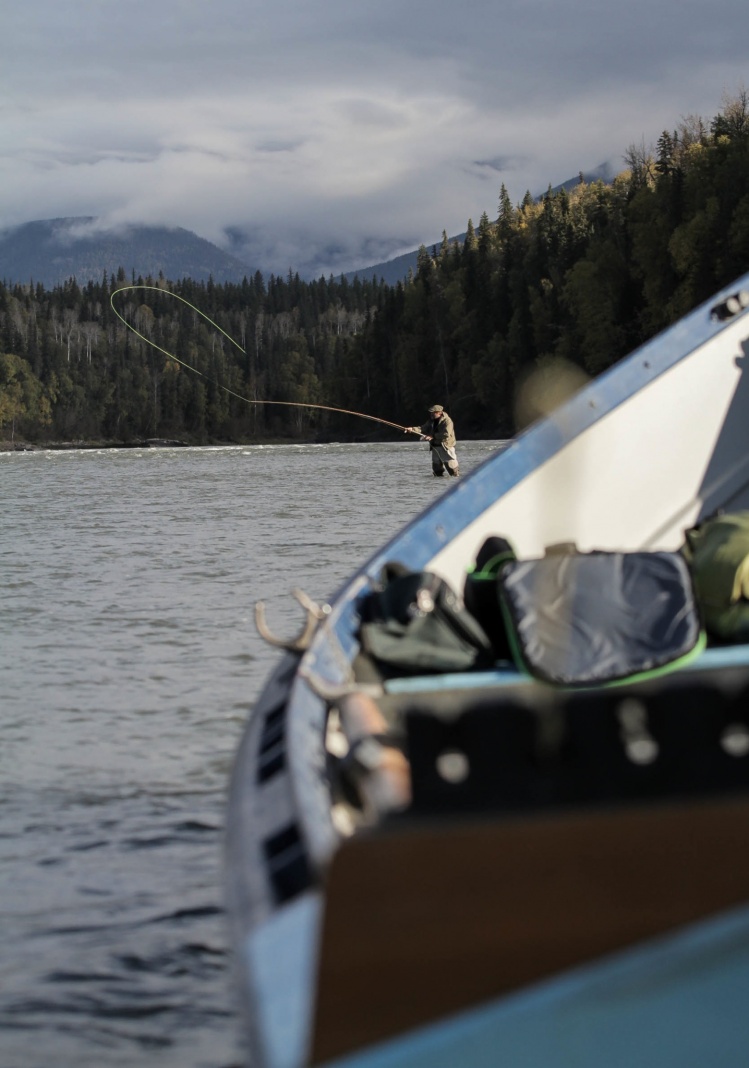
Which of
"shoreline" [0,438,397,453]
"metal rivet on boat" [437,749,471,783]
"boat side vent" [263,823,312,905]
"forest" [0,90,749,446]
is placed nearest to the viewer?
"boat side vent" [263,823,312,905]

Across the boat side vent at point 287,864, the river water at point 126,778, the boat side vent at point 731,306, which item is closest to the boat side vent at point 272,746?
the boat side vent at point 287,864

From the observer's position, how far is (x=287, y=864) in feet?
7.77

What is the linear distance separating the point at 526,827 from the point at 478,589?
199cm

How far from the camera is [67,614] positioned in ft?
31.4

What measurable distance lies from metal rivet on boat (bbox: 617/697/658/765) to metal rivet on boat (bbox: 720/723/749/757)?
16 centimetres

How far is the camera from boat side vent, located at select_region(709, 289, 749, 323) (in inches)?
215

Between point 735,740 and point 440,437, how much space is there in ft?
68.8

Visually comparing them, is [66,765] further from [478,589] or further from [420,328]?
[420,328]

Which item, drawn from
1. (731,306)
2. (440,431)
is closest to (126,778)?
(731,306)

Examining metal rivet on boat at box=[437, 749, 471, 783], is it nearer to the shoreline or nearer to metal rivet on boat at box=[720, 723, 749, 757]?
metal rivet on boat at box=[720, 723, 749, 757]

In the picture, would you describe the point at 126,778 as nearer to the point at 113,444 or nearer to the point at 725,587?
the point at 725,587

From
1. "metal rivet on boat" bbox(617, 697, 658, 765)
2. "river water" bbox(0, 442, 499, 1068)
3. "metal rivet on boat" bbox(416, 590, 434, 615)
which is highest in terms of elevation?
"metal rivet on boat" bbox(416, 590, 434, 615)

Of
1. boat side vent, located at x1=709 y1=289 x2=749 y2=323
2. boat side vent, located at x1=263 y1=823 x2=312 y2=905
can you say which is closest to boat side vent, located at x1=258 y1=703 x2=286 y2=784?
boat side vent, located at x1=263 y1=823 x2=312 y2=905

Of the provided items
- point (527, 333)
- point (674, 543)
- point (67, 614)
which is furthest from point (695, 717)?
point (527, 333)
